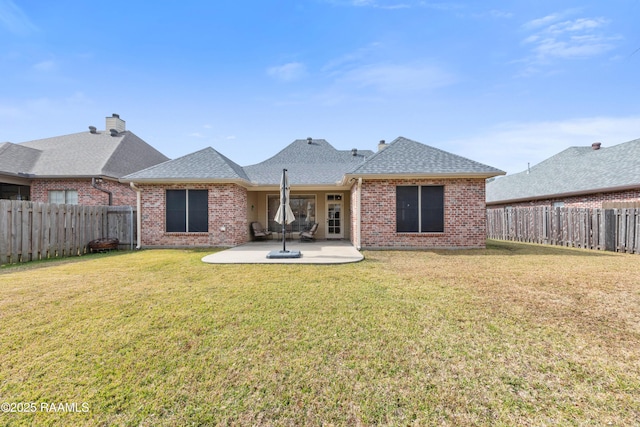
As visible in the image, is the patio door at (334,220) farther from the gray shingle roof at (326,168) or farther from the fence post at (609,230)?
the fence post at (609,230)

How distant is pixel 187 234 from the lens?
37.2ft

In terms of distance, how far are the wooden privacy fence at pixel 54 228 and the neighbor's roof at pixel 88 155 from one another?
3.83 meters

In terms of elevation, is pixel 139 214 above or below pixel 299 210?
below

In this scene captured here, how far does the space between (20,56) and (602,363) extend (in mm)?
18044

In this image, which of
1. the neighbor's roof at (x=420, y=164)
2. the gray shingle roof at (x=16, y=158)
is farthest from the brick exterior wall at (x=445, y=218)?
the gray shingle roof at (x=16, y=158)

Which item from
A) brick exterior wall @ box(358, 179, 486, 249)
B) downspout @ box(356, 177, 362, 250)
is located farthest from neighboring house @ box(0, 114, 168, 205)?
brick exterior wall @ box(358, 179, 486, 249)

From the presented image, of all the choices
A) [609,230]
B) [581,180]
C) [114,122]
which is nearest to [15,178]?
[114,122]

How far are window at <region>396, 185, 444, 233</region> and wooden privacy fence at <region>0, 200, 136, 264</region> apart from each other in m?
10.8

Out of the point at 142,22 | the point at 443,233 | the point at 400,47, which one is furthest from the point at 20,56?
the point at 443,233

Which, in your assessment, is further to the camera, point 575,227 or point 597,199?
point 597,199

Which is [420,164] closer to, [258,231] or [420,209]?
[420,209]

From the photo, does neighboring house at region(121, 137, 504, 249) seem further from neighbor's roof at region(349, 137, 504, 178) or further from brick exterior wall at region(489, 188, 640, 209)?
brick exterior wall at region(489, 188, 640, 209)

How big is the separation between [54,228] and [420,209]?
1255 centimetres

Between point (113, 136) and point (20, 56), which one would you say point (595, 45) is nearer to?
point (20, 56)
